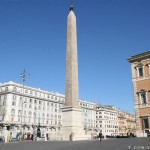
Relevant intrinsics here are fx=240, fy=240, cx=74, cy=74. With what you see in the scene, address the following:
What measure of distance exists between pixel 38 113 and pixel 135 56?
42254 millimetres

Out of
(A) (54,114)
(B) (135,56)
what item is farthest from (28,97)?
(B) (135,56)

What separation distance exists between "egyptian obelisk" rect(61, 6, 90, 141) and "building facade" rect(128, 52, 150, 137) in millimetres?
9258

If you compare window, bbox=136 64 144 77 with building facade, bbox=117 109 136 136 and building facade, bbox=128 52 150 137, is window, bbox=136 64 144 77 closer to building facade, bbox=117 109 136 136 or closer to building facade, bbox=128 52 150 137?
building facade, bbox=128 52 150 137

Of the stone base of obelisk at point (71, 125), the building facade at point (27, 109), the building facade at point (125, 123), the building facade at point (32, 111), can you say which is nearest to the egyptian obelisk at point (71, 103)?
the stone base of obelisk at point (71, 125)

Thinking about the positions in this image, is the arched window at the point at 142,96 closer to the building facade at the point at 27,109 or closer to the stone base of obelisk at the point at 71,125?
the stone base of obelisk at the point at 71,125

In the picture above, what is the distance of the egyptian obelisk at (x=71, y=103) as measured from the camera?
917 inches

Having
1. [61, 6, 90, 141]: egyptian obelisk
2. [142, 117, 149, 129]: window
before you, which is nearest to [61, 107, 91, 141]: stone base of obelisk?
[61, 6, 90, 141]: egyptian obelisk

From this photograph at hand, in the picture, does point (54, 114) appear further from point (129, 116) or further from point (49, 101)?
point (129, 116)

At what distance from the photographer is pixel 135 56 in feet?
112

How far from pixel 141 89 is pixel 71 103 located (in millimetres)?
13093

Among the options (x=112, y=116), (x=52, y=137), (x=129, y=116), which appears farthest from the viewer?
(x=129, y=116)

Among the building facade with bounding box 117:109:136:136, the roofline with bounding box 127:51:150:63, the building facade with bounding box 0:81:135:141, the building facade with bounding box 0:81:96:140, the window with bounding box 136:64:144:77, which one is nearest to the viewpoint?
the roofline with bounding box 127:51:150:63

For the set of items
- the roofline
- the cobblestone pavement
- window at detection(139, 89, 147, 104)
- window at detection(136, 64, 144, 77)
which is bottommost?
the cobblestone pavement

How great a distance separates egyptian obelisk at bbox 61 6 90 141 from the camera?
76.4ft
